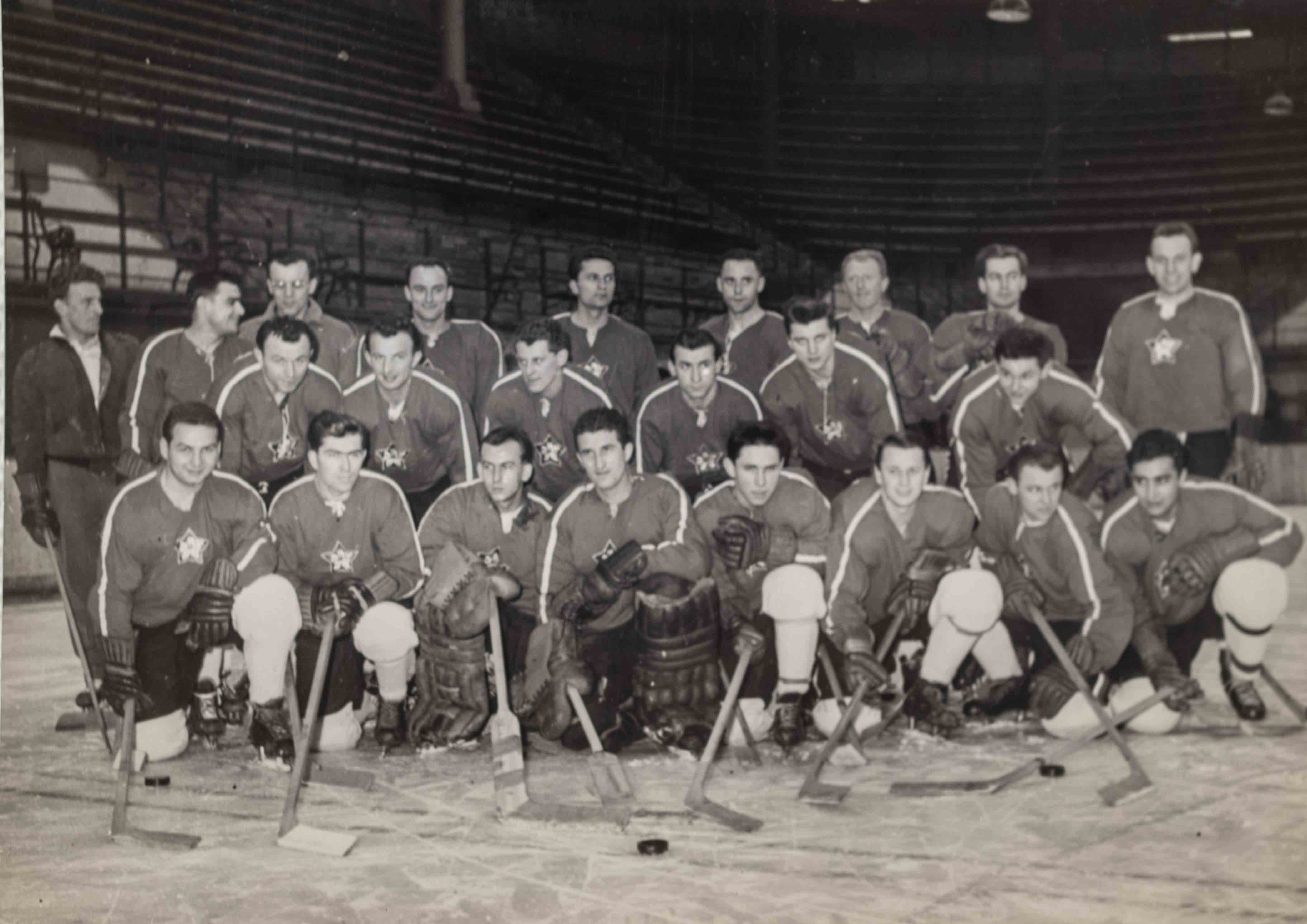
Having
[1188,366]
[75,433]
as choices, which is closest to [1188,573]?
[1188,366]

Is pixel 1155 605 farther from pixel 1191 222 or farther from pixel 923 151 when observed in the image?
pixel 923 151

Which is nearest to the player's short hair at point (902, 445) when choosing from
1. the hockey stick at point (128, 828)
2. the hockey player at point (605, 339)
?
the hockey player at point (605, 339)

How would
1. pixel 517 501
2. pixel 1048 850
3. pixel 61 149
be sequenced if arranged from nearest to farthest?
pixel 1048 850 → pixel 61 149 → pixel 517 501

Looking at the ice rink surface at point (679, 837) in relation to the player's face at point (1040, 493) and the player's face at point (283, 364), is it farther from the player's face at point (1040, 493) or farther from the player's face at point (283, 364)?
the player's face at point (283, 364)

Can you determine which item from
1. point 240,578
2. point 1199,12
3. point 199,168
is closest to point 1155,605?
point 1199,12

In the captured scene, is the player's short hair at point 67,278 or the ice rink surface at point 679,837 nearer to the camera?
the ice rink surface at point 679,837

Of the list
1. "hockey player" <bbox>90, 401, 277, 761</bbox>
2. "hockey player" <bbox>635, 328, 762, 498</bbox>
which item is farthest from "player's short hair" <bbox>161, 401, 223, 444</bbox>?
"hockey player" <bbox>635, 328, 762, 498</bbox>

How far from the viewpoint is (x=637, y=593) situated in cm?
305

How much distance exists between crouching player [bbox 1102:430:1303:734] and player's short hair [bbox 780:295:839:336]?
824 millimetres

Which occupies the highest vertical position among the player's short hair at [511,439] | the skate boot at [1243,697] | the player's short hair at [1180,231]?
the player's short hair at [1180,231]

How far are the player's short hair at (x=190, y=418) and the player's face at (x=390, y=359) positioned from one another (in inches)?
16.2

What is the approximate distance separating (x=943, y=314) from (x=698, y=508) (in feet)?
2.75

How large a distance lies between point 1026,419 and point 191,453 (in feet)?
6.76

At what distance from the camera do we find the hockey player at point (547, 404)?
10.9 ft
